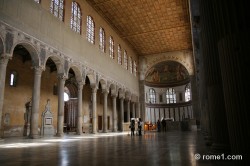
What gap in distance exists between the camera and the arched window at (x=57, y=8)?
16769 mm

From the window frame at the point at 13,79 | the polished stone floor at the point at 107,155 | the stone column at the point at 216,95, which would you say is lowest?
the polished stone floor at the point at 107,155

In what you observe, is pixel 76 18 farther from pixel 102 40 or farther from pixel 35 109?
pixel 35 109

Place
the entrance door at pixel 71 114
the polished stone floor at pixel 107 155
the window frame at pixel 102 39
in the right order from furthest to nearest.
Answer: the entrance door at pixel 71 114 < the window frame at pixel 102 39 < the polished stone floor at pixel 107 155

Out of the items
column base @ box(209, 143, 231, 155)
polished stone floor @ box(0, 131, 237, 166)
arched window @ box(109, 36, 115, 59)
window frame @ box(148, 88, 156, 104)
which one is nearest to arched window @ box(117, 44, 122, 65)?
arched window @ box(109, 36, 115, 59)

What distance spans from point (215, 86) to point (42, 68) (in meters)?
12.4

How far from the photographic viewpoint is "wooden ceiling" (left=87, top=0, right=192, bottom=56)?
2280 centimetres

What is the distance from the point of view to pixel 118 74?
92.2 ft

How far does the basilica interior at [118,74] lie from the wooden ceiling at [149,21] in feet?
0.38

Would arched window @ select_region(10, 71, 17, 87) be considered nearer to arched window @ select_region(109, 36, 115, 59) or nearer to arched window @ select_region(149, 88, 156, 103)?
arched window @ select_region(109, 36, 115, 59)

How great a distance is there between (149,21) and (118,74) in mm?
7553

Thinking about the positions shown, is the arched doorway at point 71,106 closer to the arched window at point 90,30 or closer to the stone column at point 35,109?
the arched window at point 90,30

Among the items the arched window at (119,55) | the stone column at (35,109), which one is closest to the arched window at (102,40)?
the arched window at (119,55)

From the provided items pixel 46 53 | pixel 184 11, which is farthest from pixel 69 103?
pixel 184 11

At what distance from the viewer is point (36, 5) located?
14.6 meters
